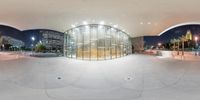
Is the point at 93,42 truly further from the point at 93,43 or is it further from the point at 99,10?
the point at 99,10

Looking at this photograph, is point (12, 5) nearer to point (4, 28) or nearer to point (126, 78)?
point (126, 78)

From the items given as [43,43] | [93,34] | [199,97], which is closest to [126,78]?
[199,97]

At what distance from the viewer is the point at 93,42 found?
28.4 metres

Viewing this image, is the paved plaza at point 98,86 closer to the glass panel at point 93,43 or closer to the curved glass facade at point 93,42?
the glass panel at point 93,43

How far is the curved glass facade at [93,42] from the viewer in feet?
91.7

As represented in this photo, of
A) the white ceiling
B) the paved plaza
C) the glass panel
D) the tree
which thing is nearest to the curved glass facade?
the glass panel

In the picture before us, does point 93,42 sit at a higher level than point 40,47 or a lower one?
higher

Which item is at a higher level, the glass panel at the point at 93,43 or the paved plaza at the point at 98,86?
the glass panel at the point at 93,43

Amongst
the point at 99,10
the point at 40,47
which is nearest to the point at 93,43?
the point at 99,10

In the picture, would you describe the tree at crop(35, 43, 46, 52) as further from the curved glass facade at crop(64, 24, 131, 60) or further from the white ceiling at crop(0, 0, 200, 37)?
the white ceiling at crop(0, 0, 200, 37)

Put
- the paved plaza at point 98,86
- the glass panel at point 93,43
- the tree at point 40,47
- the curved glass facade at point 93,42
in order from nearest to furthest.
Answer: the paved plaza at point 98,86 → the glass panel at point 93,43 → the curved glass facade at point 93,42 → the tree at point 40,47

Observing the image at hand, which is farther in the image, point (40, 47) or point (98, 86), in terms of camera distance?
point (40, 47)

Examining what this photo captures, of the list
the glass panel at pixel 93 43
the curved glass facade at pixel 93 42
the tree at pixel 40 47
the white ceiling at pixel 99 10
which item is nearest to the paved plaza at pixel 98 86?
the white ceiling at pixel 99 10

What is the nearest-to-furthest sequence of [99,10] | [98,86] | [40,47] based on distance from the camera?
[98,86], [99,10], [40,47]
